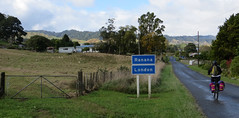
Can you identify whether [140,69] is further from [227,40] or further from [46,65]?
[46,65]

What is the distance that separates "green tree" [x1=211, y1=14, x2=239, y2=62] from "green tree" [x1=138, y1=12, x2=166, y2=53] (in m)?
26.0

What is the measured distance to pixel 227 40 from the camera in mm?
37219

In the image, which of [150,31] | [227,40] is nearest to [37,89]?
[227,40]

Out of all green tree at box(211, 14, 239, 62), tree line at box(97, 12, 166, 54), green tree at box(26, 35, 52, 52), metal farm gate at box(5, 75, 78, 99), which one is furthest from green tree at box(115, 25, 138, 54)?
metal farm gate at box(5, 75, 78, 99)

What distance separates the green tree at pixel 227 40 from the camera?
3462 cm

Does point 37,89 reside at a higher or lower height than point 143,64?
lower

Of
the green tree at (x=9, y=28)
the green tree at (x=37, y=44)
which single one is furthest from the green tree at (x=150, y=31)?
the green tree at (x=9, y=28)

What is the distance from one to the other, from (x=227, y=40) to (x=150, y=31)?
32222 millimetres

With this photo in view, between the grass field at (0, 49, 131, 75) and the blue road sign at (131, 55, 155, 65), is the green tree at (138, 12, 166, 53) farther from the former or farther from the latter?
the blue road sign at (131, 55, 155, 65)

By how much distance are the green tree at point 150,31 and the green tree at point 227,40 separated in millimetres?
26031

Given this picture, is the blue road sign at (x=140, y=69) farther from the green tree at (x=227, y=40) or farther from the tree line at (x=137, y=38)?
the tree line at (x=137, y=38)

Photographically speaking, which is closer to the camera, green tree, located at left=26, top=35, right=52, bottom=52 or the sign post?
the sign post

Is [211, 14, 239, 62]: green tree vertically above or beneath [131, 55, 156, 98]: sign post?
above

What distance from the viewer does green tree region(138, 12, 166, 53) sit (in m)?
64.6
